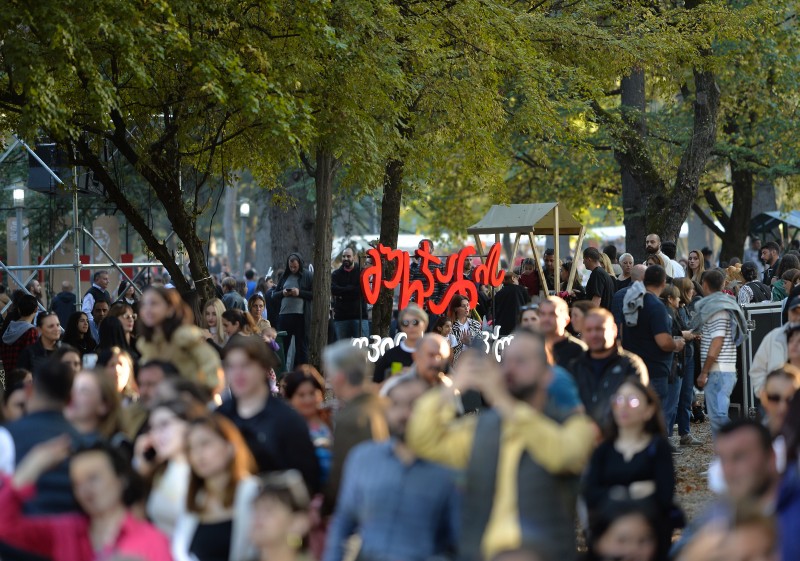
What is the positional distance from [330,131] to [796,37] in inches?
564

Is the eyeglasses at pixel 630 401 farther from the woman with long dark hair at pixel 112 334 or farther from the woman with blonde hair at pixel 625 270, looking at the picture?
the woman with blonde hair at pixel 625 270

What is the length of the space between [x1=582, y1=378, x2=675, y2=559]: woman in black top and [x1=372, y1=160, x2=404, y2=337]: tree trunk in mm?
13091

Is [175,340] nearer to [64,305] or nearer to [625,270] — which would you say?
[625,270]

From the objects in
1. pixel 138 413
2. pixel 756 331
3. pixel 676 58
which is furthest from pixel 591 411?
pixel 676 58

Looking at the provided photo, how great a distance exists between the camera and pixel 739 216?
1288 inches

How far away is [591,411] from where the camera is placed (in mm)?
8742

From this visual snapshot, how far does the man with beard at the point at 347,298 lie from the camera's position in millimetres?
20203

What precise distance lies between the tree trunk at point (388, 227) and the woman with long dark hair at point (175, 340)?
11.3 meters

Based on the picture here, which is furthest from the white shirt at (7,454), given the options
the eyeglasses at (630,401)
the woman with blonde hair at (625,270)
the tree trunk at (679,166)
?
the tree trunk at (679,166)

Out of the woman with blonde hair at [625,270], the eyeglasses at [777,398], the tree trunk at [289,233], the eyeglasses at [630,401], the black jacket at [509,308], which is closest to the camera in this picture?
the eyeglasses at [630,401]

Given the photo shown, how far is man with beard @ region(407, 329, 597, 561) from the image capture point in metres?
5.66

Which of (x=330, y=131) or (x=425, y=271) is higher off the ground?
(x=330, y=131)

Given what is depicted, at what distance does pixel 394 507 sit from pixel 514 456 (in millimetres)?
584

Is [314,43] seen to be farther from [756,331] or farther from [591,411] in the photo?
[591,411]
